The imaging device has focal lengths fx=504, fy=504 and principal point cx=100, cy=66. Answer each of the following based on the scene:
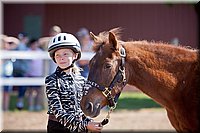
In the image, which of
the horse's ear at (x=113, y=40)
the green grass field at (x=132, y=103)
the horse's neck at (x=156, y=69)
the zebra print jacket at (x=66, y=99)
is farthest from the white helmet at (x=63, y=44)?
the green grass field at (x=132, y=103)

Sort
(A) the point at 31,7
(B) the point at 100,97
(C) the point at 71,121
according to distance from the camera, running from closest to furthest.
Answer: (C) the point at 71,121
(B) the point at 100,97
(A) the point at 31,7

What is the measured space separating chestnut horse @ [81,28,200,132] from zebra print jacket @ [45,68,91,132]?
296 mm

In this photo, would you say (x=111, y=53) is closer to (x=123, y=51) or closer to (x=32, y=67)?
(x=123, y=51)

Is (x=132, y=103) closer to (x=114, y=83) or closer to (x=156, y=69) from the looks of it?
(x=156, y=69)

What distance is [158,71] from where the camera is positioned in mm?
5125

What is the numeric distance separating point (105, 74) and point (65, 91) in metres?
0.48

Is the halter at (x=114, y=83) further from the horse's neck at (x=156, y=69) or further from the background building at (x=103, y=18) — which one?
the background building at (x=103, y=18)

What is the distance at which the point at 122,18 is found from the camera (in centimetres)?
2045

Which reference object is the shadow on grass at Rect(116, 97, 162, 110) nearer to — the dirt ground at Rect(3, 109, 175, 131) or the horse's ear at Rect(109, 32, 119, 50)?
the dirt ground at Rect(3, 109, 175, 131)

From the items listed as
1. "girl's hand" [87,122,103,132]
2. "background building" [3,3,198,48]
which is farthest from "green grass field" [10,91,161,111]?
"girl's hand" [87,122,103,132]

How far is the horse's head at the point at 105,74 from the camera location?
4.82m

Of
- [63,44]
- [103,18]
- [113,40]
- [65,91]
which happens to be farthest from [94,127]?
[103,18]

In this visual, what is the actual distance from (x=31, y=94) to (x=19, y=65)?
0.86 m

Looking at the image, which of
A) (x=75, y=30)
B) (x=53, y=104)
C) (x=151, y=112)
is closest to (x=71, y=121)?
(x=53, y=104)
